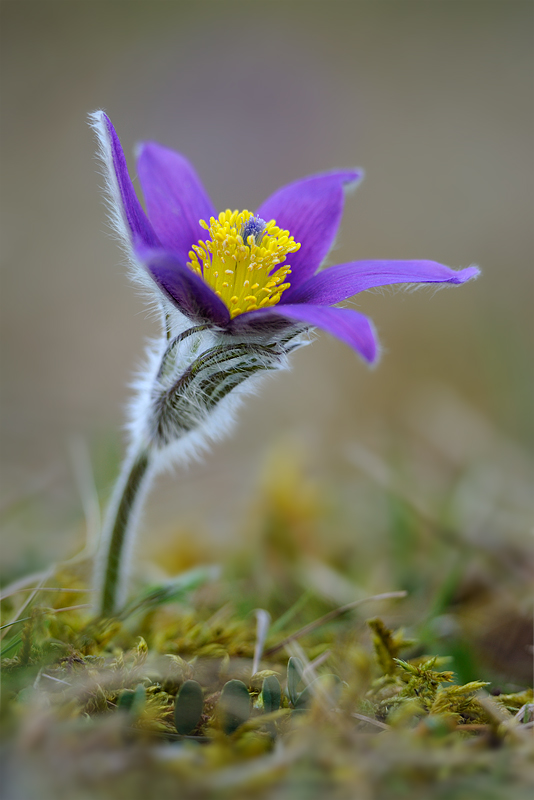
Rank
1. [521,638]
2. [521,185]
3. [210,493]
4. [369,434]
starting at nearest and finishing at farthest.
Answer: [521,638]
[210,493]
[369,434]
[521,185]

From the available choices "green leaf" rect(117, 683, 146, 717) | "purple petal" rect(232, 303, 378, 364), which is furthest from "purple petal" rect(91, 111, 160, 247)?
"green leaf" rect(117, 683, 146, 717)

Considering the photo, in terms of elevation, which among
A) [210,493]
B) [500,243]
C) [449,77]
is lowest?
[210,493]

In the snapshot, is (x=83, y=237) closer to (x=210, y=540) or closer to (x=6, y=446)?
(x=6, y=446)

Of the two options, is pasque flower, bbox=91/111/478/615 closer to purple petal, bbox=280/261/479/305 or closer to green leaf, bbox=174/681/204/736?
purple petal, bbox=280/261/479/305

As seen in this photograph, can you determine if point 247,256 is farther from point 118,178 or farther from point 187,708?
point 187,708

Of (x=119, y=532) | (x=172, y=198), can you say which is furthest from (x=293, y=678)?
(x=172, y=198)

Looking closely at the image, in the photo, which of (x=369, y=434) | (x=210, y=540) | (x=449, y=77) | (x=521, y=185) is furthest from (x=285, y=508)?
(x=449, y=77)

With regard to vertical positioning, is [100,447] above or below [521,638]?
above
